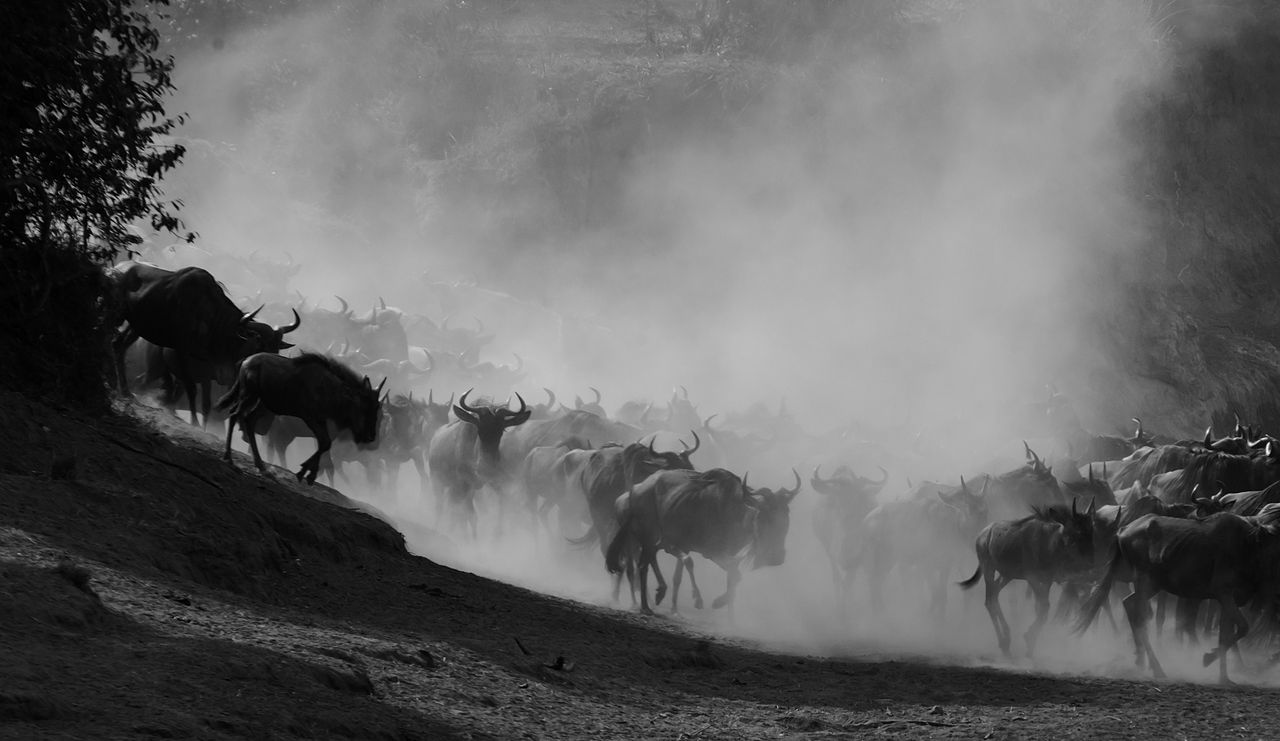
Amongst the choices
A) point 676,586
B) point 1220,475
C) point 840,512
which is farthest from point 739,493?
point 1220,475

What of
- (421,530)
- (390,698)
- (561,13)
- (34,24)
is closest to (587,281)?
(561,13)

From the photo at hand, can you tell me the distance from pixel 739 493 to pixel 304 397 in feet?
18.6

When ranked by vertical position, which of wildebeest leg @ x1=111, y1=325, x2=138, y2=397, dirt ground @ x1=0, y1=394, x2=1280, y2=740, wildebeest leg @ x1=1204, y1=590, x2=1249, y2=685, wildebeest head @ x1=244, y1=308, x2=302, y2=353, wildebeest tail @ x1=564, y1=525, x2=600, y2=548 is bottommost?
dirt ground @ x1=0, y1=394, x2=1280, y2=740

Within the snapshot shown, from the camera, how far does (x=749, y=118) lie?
5478 cm

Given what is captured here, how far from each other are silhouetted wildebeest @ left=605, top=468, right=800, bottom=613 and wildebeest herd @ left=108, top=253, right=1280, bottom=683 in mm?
27

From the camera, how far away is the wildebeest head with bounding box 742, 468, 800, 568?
18.7 meters

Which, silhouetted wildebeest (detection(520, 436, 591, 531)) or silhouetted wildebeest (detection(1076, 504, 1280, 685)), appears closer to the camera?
silhouetted wildebeest (detection(1076, 504, 1280, 685))

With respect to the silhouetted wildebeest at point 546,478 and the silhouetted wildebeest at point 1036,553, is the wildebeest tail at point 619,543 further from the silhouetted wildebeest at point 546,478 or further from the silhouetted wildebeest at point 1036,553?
the silhouetted wildebeest at point 1036,553

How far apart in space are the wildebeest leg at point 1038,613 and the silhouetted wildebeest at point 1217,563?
1498mm

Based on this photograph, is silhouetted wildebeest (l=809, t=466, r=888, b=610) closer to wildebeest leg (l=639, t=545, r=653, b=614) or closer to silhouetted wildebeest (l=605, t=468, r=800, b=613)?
silhouetted wildebeest (l=605, t=468, r=800, b=613)

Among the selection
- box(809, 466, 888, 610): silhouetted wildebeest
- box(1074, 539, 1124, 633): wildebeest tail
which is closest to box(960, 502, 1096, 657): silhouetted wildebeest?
box(1074, 539, 1124, 633): wildebeest tail

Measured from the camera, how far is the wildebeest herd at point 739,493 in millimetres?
15539

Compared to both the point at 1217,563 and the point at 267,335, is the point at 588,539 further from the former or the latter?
the point at 1217,563

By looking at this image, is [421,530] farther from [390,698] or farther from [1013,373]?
[1013,373]
